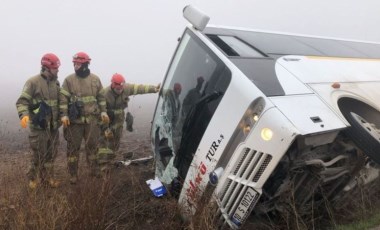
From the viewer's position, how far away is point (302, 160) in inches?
126

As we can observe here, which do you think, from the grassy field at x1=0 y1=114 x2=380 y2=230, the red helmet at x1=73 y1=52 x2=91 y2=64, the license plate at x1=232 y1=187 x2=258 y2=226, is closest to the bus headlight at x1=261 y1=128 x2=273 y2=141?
the license plate at x1=232 y1=187 x2=258 y2=226

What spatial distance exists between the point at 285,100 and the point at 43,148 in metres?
3.50

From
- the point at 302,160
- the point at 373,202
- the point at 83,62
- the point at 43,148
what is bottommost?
the point at 43,148

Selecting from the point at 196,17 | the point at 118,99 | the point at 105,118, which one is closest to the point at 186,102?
the point at 196,17

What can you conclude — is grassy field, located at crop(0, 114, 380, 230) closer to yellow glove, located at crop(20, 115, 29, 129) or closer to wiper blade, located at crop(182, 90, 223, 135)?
wiper blade, located at crop(182, 90, 223, 135)

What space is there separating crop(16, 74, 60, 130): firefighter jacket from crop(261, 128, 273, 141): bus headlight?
3.10 meters

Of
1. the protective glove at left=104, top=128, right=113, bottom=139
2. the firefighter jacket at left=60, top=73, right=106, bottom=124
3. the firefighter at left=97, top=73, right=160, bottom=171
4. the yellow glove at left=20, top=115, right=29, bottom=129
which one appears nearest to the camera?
the yellow glove at left=20, top=115, right=29, bottom=129

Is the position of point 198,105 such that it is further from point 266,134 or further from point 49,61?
point 49,61

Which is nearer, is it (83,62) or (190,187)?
(190,187)

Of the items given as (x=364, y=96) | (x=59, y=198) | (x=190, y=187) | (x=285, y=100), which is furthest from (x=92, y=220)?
(x=364, y=96)

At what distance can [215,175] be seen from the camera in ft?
11.1

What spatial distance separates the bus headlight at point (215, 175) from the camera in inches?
133

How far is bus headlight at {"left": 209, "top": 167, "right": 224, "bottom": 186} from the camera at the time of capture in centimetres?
338

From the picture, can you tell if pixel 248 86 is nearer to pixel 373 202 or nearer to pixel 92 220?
pixel 92 220
